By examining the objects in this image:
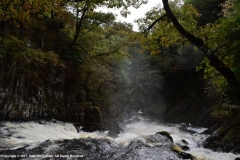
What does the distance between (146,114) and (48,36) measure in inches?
717

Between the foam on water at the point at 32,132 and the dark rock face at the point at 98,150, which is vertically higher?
the foam on water at the point at 32,132

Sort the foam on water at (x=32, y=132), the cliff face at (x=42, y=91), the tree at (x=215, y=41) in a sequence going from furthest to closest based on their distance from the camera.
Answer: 1. the cliff face at (x=42, y=91)
2. the foam on water at (x=32, y=132)
3. the tree at (x=215, y=41)

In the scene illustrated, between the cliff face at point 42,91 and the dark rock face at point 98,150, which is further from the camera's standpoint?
the cliff face at point 42,91

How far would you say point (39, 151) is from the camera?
673 centimetres

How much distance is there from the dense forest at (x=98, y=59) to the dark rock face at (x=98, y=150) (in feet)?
9.67

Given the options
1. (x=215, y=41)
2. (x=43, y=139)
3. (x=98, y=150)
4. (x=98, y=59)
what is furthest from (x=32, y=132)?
(x=98, y=59)

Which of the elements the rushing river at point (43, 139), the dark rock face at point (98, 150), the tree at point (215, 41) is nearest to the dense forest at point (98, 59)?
the tree at point (215, 41)

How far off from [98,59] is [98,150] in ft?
31.1

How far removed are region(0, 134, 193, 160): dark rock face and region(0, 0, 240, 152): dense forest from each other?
9.67 ft

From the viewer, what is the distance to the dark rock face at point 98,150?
6.60 metres

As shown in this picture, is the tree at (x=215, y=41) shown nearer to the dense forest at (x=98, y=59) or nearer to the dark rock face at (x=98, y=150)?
the dense forest at (x=98, y=59)

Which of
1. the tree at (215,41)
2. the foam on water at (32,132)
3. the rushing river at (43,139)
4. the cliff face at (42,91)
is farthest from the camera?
the cliff face at (42,91)

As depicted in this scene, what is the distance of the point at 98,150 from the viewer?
7430 mm

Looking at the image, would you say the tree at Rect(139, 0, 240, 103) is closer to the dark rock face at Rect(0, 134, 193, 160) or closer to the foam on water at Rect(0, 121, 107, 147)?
the dark rock face at Rect(0, 134, 193, 160)
